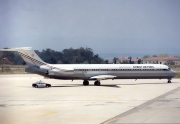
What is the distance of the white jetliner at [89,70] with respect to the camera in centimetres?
5312

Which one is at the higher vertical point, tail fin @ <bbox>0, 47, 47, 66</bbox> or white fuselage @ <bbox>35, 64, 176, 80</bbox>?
tail fin @ <bbox>0, 47, 47, 66</bbox>

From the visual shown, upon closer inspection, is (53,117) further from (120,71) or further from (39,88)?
(120,71)

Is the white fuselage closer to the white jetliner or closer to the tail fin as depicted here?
the white jetliner

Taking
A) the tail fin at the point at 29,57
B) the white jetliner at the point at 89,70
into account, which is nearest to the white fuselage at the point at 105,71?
the white jetliner at the point at 89,70

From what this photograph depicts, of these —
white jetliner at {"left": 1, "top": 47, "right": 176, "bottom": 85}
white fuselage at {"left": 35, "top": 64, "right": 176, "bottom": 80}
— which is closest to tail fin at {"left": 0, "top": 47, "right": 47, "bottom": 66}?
white jetliner at {"left": 1, "top": 47, "right": 176, "bottom": 85}

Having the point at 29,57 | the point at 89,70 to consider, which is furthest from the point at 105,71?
the point at 29,57

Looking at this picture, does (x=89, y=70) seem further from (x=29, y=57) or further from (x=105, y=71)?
(x=29, y=57)

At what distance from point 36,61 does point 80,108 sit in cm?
2569

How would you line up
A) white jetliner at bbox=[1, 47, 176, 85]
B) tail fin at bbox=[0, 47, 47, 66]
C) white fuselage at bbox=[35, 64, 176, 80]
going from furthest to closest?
1. white fuselage at bbox=[35, 64, 176, 80]
2. white jetliner at bbox=[1, 47, 176, 85]
3. tail fin at bbox=[0, 47, 47, 66]

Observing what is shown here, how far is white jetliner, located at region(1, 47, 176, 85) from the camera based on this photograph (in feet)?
174

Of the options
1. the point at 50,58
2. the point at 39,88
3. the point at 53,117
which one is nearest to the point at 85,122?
the point at 53,117

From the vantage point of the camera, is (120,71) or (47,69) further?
(120,71)

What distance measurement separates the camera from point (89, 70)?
5609cm

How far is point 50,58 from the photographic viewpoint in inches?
5453
